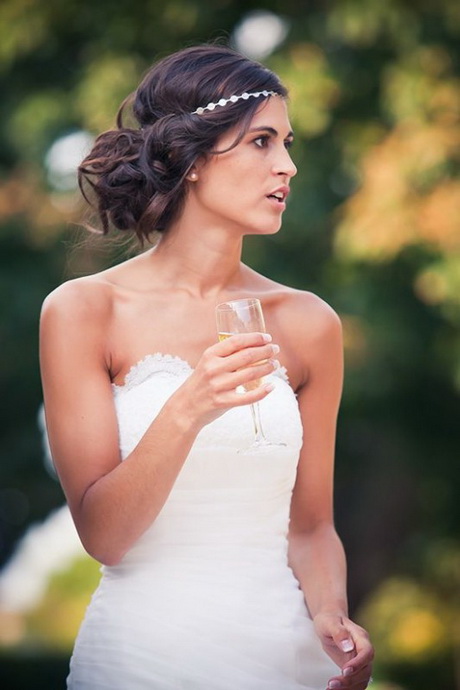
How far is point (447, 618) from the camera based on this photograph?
31.8ft

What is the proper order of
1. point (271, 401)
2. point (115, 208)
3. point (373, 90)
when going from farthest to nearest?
point (373, 90)
point (115, 208)
point (271, 401)

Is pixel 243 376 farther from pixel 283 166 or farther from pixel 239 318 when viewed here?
pixel 283 166

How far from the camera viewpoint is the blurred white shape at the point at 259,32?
27.4ft

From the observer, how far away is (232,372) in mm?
2889

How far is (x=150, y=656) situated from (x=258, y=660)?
Result: 35 cm

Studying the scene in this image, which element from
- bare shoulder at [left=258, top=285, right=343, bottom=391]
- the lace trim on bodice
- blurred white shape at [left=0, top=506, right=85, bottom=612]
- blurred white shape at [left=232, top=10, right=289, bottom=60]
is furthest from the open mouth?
blurred white shape at [left=0, top=506, right=85, bottom=612]

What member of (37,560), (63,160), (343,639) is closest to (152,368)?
(343,639)

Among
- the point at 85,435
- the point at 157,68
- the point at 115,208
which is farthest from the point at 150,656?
the point at 157,68

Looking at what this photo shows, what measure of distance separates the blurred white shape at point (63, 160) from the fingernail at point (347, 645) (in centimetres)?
569

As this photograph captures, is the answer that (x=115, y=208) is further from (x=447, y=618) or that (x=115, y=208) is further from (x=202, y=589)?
(x=447, y=618)

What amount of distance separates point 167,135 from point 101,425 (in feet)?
3.27

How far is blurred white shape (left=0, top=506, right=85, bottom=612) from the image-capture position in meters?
10.5

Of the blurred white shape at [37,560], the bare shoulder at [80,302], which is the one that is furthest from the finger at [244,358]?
the blurred white shape at [37,560]

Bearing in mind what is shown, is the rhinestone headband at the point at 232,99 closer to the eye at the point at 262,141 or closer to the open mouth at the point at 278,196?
the eye at the point at 262,141
